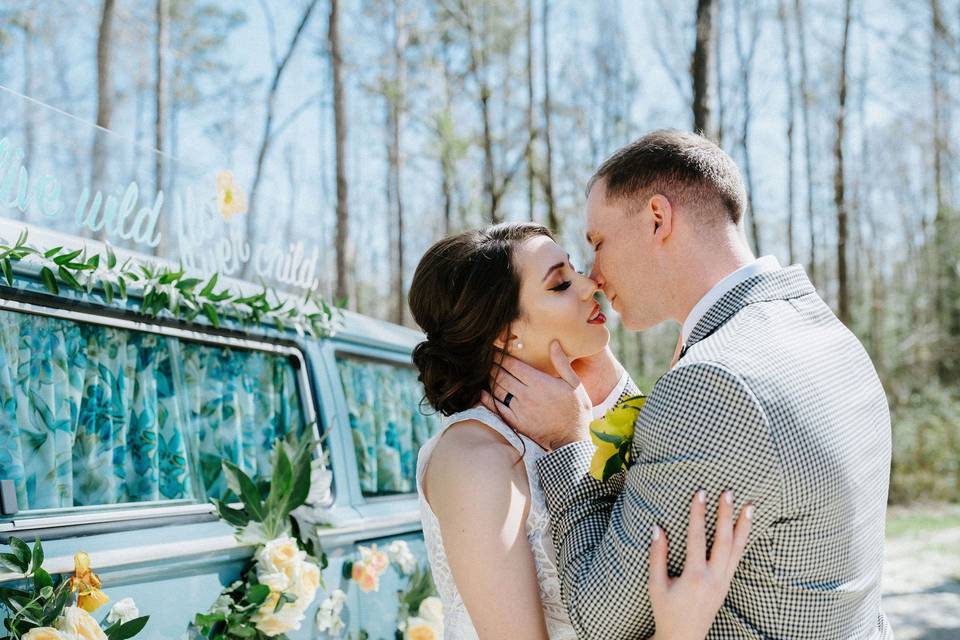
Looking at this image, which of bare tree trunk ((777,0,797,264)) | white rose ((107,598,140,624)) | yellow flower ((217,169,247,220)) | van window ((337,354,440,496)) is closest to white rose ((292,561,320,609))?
white rose ((107,598,140,624))

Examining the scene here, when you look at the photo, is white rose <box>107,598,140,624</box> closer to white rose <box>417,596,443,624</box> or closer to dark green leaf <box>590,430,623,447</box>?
dark green leaf <box>590,430,623,447</box>

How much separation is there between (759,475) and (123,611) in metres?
1.68

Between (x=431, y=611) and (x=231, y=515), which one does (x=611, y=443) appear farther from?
(x=431, y=611)

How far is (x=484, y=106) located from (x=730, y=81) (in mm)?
9187

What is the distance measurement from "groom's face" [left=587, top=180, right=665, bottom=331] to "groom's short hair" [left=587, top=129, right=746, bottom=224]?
0.05 m

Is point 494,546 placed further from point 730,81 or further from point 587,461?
point 730,81

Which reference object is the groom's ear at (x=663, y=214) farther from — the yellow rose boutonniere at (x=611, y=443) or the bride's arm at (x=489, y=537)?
the bride's arm at (x=489, y=537)

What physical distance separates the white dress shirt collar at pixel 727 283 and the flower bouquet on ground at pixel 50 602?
162cm

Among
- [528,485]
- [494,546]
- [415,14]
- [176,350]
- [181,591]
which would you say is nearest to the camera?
[494,546]

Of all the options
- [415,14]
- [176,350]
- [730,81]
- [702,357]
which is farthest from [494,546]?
[730,81]

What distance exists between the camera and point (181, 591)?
2.47 m

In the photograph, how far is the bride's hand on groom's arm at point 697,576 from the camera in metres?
1.65

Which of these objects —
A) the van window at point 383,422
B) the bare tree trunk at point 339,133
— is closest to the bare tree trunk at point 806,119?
the bare tree trunk at point 339,133

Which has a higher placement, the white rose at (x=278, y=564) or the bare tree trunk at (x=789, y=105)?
the bare tree trunk at (x=789, y=105)
